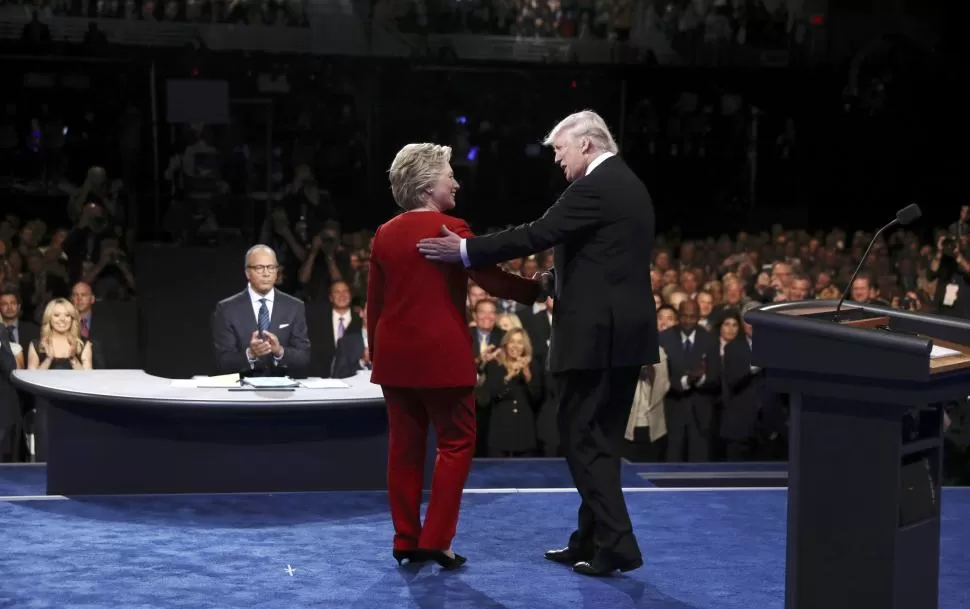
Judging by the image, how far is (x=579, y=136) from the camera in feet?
12.8

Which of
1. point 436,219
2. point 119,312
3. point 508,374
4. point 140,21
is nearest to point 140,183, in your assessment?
point 140,21

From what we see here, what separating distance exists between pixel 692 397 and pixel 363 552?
3.16 metres

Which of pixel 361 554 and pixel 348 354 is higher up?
pixel 348 354

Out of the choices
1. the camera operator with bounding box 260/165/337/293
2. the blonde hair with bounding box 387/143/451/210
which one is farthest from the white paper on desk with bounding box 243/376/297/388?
the camera operator with bounding box 260/165/337/293

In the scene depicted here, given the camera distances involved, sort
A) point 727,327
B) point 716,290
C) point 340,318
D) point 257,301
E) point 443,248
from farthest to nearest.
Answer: point 716,290
point 340,318
point 727,327
point 257,301
point 443,248

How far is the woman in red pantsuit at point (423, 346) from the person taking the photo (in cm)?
392

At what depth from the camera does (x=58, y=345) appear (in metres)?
6.69

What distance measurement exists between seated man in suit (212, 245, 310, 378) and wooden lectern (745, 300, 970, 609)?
9.92ft

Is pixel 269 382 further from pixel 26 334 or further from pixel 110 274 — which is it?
pixel 110 274

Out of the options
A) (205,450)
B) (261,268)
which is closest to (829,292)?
(261,268)

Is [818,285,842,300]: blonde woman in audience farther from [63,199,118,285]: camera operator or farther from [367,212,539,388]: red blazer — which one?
[63,199,118,285]: camera operator

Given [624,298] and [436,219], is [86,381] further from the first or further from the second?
[624,298]

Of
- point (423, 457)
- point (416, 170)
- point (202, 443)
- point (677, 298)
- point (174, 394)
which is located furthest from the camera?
point (677, 298)

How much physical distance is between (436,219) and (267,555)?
1.24 m
